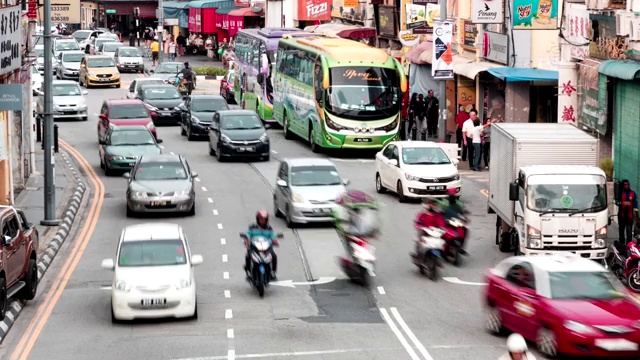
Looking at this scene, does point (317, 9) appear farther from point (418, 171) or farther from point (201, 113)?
point (418, 171)

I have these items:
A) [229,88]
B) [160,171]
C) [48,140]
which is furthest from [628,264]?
[229,88]

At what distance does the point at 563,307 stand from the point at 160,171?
17503mm

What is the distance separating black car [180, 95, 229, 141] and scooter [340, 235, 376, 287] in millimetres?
23864

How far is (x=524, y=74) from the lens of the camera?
139 feet

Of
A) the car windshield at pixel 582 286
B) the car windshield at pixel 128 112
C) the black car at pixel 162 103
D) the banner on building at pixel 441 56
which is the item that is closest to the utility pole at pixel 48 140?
the car windshield at pixel 128 112

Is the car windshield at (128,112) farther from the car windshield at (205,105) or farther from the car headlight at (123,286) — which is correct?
the car headlight at (123,286)

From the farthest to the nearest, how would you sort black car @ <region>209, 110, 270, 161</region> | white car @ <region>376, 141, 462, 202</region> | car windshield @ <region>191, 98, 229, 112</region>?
car windshield @ <region>191, 98, 229, 112</region>
black car @ <region>209, 110, 270, 161</region>
white car @ <region>376, 141, 462, 202</region>

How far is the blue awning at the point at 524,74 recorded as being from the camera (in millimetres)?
41647

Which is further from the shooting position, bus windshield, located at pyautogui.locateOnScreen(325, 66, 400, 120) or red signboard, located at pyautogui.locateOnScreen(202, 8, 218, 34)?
red signboard, located at pyautogui.locateOnScreen(202, 8, 218, 34)

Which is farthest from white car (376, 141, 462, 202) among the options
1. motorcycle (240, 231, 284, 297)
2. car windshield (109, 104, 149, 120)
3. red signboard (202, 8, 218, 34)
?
red signboard (202, 8, 218, 34)

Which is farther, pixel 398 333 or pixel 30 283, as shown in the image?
pixel 30 283

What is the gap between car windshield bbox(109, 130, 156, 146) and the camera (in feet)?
137

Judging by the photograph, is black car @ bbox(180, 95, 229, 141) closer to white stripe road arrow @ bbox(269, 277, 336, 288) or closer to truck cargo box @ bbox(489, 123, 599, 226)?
truck cargo box @ bbox(489, 123, 599, 226)

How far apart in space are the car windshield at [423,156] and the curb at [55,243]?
29.4ft
